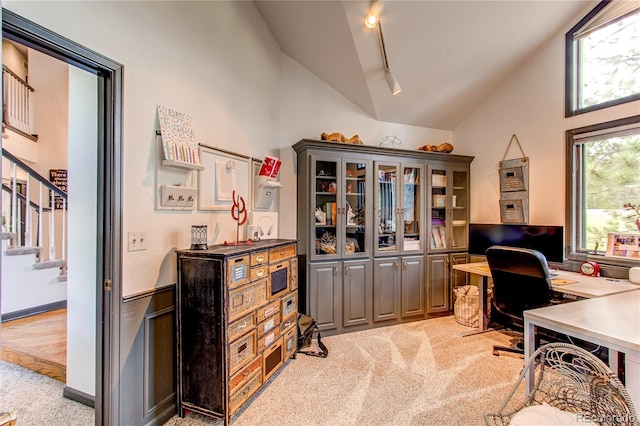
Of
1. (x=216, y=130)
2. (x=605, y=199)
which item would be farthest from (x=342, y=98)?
(x=605, y=199)

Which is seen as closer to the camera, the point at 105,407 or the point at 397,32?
the point at 105,407

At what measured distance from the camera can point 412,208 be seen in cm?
373

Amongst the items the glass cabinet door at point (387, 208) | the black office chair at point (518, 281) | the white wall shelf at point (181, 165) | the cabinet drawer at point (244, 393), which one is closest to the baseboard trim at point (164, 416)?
the cabinet drawer at point (244, 393)

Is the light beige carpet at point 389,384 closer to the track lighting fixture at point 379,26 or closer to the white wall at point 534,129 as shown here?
the white wall at point 534,129

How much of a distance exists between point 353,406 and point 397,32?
10.7 ft

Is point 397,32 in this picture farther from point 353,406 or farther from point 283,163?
point 353,406

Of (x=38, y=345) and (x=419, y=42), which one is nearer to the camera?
(x=38, y=345)

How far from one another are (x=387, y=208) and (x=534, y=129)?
182 cm

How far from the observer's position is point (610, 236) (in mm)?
2789

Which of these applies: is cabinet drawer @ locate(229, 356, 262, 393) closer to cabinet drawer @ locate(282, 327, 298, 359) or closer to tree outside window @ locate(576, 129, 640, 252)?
cabinet drawer @ locate(282, 327, 298, 359)

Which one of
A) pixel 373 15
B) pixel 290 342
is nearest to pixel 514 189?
pixel 373 15

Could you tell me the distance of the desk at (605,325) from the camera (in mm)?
1430

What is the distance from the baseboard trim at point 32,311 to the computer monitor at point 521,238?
5269mm

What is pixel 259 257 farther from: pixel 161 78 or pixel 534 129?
pixel 534 129
